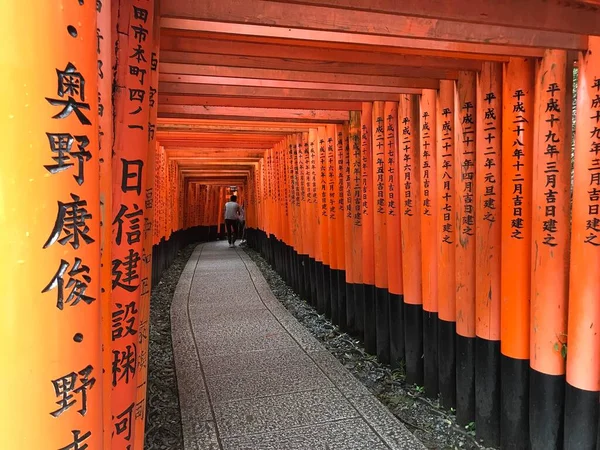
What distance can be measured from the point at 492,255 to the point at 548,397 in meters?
0.96

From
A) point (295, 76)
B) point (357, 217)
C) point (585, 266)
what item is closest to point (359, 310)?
point (357, 217)

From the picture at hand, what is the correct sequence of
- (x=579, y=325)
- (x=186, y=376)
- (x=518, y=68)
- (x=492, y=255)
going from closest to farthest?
(x=579, y=325) → (x=518, y=68) → (x=492, y=255) → (x=186, y=376)

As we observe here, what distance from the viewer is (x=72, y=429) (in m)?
1.01

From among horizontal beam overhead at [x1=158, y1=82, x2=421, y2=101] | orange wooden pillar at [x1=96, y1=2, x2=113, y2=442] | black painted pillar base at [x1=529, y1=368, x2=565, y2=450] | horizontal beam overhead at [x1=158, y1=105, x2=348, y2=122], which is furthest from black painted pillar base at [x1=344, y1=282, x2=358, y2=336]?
orange wooden pillar at [x1=96, y1=2, x2=113, y2=442]

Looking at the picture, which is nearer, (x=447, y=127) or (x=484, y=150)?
(x=484, y=150)

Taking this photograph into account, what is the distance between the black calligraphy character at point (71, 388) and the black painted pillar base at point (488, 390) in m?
2.86

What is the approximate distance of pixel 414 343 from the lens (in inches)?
165

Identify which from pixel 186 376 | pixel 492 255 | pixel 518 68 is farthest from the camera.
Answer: pixel 186 376

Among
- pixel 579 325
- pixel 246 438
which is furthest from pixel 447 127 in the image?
pixel 246 438

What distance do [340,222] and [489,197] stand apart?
10.7 ft

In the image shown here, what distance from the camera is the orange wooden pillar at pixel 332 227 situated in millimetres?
6316

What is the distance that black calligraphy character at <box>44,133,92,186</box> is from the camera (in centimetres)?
97

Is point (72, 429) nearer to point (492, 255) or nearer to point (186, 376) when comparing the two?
point (492, 255)

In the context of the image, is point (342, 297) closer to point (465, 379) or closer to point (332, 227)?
point (332, 227)
